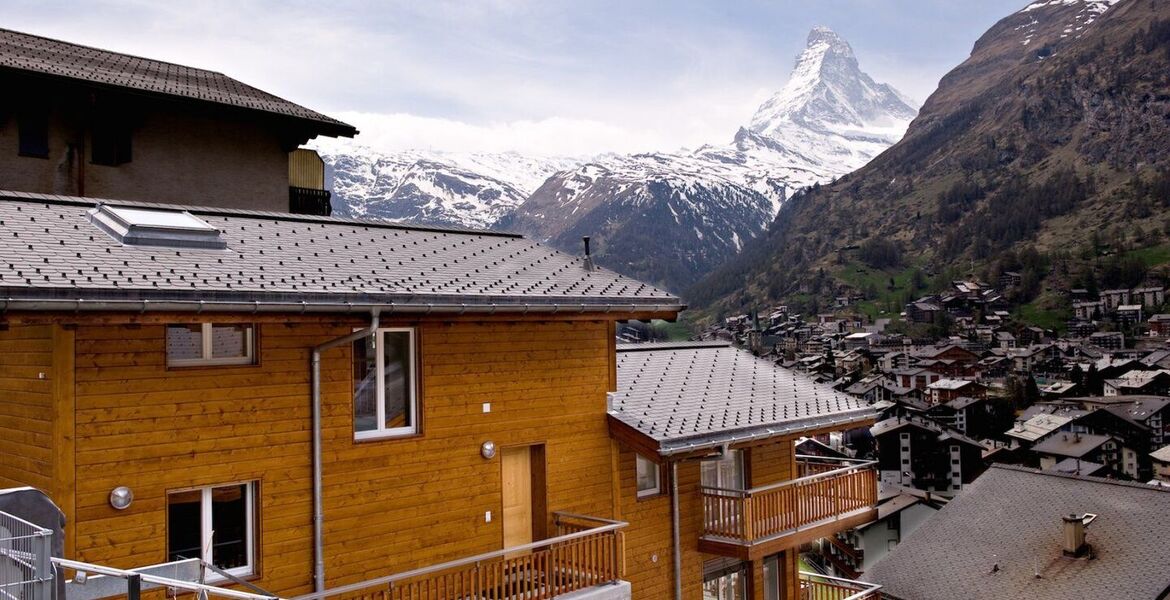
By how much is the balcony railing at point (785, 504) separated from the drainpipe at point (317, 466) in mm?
7608

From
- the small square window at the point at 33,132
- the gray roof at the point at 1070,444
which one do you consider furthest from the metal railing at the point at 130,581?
the gray roof at the point at 1070,444

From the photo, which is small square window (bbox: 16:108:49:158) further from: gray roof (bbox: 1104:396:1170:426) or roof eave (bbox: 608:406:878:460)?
gray roof (bbox: 1104:396:1170:426)

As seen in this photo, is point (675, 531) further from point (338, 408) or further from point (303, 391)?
point (303, 391)

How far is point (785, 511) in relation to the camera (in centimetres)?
1670

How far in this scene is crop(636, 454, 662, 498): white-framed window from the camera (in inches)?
617

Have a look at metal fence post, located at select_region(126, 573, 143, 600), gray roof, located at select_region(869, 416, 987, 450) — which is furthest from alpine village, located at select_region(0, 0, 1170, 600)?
gray roof, located at select_region(869, 416, 987, 450)

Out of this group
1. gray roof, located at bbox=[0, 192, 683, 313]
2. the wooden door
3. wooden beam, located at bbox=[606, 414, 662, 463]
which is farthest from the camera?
wooden beam, located at bbox=[606, 414, 662, 463]

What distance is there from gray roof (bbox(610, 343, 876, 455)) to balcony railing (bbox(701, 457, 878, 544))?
1.15 meters

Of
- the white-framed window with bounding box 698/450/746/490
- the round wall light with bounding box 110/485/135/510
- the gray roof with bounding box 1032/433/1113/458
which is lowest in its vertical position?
the gray roof with bounding box 1032/433/1113/458

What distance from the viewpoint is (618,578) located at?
41.9ft

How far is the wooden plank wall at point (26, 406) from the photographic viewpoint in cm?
940

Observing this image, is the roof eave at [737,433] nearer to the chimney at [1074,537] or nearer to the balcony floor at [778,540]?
the balcony floor at [778,540]

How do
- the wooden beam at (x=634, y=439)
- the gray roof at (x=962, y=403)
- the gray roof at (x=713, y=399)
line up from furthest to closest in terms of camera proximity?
the gray roof at (x=962, y=403) < the gray roof at (x=713, y=399) < the wooden beam at (x=634, y=439)

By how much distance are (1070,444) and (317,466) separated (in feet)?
295
